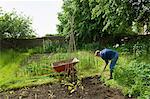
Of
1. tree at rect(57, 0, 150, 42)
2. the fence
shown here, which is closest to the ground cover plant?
the fence

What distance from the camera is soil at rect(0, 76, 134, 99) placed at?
Answer: 829 cm

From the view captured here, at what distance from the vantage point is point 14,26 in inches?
677

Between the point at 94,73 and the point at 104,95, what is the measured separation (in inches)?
97.2

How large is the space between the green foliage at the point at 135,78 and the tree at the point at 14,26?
9.22 metres

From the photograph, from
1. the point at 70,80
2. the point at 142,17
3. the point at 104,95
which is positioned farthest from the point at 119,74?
the point at 142,17

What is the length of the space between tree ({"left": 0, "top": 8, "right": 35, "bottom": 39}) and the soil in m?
7.72

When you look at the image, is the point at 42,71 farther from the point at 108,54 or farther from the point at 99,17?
the point at 99,17

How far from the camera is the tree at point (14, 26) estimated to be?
17.0 metres

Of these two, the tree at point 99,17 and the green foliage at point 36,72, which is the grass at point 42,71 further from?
the tree at point 99,17

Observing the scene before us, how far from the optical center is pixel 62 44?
16.1 metres

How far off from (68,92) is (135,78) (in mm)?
1700

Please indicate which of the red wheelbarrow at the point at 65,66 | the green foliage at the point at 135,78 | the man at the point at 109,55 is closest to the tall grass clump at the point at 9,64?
the red wheelbarrow at the point at 65,66

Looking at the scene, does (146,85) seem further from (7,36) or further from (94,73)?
(7,36)

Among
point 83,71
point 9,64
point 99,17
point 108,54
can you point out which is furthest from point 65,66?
point 99,17
